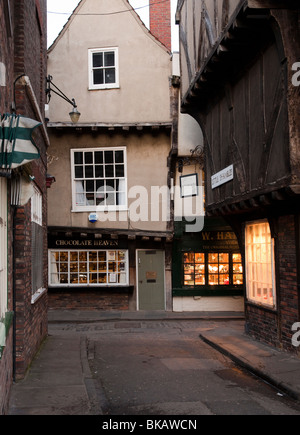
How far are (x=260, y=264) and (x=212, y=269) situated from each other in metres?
6.14

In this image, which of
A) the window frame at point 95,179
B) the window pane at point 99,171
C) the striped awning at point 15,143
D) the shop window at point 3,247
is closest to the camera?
the striped awning at point 15,143

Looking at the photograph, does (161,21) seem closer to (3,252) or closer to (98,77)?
(98,77)

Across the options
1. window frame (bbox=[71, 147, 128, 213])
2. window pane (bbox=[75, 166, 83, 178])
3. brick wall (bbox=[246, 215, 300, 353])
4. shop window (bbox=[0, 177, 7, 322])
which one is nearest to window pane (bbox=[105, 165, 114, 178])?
window frame (bbox=[71, 147, 128, 213])

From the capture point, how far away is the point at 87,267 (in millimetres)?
17516

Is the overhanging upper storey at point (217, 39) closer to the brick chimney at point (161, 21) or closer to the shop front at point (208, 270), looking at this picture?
the brick chimney at point (161, 21)

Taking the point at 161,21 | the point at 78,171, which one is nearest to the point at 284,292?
the point at 78,171

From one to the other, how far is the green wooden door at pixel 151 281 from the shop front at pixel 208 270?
0.54 m

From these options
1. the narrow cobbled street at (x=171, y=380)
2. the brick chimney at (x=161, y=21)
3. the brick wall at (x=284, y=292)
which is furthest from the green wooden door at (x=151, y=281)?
the brick chimney at (x=161, y=21)

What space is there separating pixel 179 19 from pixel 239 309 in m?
10.2

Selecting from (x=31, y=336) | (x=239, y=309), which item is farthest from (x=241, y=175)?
(x=239, y=309)

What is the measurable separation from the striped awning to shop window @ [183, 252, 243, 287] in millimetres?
12516

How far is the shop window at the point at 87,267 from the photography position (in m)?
17.5

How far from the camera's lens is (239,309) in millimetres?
17281

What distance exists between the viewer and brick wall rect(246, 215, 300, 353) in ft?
30.7
